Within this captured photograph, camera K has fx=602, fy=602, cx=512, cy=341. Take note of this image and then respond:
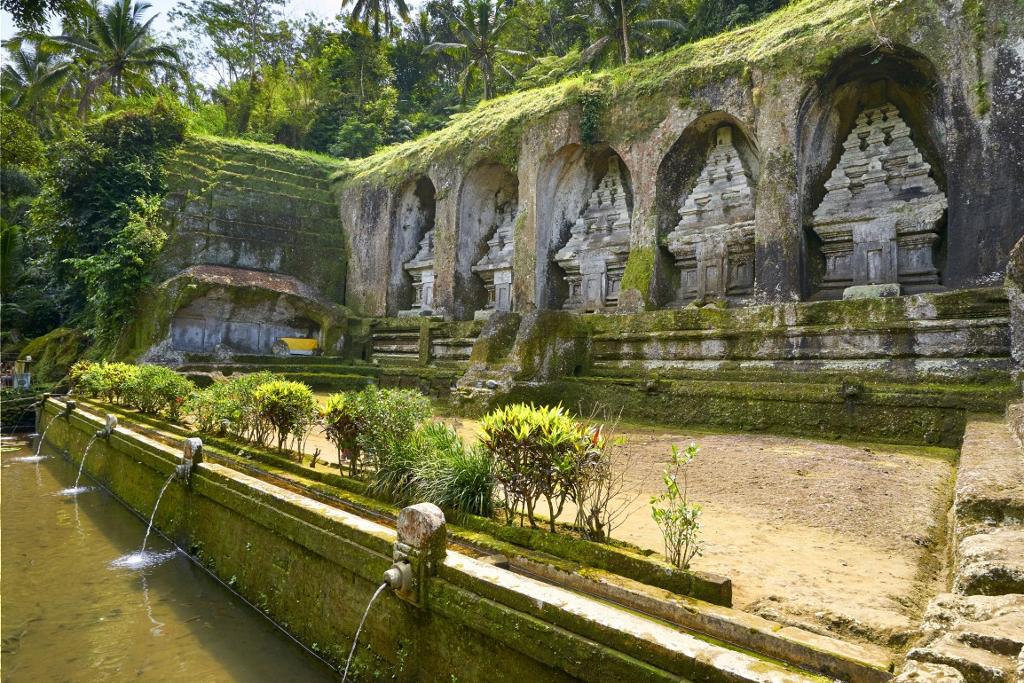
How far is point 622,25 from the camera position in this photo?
21.4m

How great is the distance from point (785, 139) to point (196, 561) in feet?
35.5

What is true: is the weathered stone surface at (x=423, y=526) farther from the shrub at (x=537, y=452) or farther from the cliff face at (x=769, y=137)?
the cliff face at (x=769, y=137)

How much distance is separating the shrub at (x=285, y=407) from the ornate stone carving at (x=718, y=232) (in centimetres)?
867

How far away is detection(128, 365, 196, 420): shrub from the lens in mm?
9227

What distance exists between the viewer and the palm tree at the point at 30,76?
26.1 m

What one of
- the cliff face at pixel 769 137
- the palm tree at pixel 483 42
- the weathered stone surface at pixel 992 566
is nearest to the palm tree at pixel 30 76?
the palm tree at pixel 483 42

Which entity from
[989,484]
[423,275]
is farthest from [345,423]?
[423,275]

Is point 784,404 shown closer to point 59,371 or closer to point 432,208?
point 432,208

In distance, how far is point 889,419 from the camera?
666 cm

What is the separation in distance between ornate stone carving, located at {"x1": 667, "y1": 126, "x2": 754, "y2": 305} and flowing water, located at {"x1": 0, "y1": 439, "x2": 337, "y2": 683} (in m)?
10.3

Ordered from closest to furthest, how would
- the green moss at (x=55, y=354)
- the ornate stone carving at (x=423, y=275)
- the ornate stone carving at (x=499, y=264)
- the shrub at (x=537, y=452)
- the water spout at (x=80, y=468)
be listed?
1. the shrub at (x=537, y=452)
2. the water spout at (x=80, y=468)
3. the ornate stone carving at (x=499, y=264)
4. the green moss at (x=55, y=354)
5. the ornate stone carving at (x=423, y=275)

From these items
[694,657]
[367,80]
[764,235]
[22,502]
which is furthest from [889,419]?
[367,80]

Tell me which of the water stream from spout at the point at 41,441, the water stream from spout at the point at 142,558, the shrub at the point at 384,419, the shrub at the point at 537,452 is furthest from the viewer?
the water stream from spout at the point at 41,441

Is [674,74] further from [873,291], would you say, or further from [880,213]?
[873,291]
